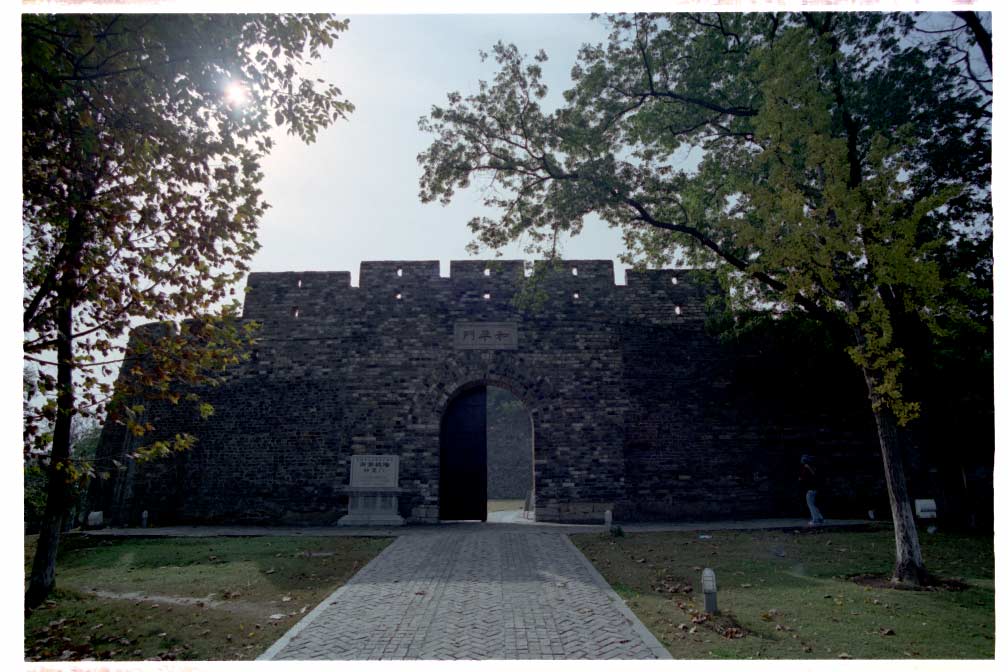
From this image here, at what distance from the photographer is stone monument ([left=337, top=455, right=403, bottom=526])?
1249 centimetres

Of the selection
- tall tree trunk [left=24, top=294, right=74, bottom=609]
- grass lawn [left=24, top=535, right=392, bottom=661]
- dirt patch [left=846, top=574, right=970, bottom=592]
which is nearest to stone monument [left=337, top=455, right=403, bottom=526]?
grass lawn [left=24, top=535, right=392, bottom=661]

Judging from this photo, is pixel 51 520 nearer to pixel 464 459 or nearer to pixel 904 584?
pixel 464 459

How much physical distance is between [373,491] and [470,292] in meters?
5.08

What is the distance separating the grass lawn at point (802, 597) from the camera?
14.8 feet

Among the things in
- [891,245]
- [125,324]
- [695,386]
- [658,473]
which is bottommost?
[658,473]

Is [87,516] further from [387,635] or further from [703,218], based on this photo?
[703,218]

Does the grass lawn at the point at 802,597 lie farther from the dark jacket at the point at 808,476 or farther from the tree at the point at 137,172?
the tree at the point at 137,172

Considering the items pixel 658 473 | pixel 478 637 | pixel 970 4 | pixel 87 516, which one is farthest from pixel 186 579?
pixel 970 4

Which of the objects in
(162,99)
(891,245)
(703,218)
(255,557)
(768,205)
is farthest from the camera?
(703,218)

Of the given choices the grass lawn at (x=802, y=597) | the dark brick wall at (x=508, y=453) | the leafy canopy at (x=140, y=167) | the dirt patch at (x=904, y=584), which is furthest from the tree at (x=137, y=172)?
the dark brick wall at (x=508, y=453)

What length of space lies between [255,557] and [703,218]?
939 cm

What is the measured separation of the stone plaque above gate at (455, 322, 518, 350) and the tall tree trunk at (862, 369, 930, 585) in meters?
7.74

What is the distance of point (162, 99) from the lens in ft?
16.6

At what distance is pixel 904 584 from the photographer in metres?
6.43
